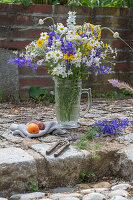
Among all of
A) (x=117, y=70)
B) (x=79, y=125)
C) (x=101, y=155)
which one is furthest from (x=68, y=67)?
(x=117, y=70)

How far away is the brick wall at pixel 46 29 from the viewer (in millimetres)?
4215

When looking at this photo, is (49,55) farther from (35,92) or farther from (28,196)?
(35,92)

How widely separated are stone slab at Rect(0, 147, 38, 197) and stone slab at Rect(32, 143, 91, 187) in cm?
10

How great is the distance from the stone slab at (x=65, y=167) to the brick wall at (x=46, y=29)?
1857mm

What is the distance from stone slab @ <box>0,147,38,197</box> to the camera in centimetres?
184

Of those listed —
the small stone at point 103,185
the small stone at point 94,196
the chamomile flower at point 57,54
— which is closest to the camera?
the small stone at point 94,196

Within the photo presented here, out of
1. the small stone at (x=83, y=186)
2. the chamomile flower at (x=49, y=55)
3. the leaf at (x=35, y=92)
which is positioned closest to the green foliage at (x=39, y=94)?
the leaf at (x=35, y=92)

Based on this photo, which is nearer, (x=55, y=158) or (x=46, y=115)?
(x=55, y=158)

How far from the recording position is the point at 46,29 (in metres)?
4.43

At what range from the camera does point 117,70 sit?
4875 millimetres

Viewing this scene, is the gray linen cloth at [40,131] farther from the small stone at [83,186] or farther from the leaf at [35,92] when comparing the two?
the leaf at [35,92]

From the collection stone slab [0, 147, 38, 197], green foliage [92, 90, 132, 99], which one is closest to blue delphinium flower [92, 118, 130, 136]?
stone slab [0, 147, 38, 197]

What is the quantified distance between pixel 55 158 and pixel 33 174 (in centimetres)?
15

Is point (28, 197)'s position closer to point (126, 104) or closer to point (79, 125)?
point (79, 125)
